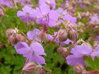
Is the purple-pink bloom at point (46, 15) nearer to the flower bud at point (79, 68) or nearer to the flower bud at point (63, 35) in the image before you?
the flower bud at point (63, 35)

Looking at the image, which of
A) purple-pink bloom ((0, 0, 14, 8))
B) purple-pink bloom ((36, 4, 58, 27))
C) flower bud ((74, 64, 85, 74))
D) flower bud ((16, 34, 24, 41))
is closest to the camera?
flower bud ((74, 64, 85, 74))

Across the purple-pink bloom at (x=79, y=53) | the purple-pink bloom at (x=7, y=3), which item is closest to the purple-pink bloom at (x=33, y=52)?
the purple-pink bloom at (x=79, y=53)

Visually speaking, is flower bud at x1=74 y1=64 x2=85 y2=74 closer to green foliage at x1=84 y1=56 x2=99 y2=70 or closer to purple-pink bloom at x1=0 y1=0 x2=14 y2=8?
green foliage at x1=84 y1=56 x2=99 y2=70

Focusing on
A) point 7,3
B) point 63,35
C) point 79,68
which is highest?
point 7,3

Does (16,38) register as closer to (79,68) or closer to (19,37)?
(19,37)

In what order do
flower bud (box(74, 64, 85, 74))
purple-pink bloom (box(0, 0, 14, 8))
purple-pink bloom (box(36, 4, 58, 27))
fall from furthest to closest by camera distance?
purple-pink bloom (box(0, 0, 14, 8)) < purple-pink bloom (box(36, 4, 58, 27)) < flower bud (box(74, 64, 85, 74))

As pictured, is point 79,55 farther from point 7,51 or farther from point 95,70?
point 7,51

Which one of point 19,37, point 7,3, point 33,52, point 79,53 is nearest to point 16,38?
point 19,37

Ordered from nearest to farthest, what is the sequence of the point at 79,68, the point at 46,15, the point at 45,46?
the point at 79,68
the point at 46,15
the point at 45,46

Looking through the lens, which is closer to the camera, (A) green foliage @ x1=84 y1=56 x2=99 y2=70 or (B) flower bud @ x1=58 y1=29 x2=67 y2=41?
(A) green foliage @ x1=84 y1=56 x2=99 y2=70

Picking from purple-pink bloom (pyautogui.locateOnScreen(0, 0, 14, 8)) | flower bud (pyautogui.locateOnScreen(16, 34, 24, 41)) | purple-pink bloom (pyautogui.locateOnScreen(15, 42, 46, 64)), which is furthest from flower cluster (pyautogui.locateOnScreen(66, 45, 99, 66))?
purple-pink bloom (pyautogui.locateOnScreen(0, 0, 14, 8))
